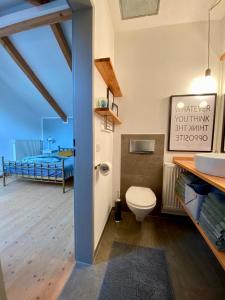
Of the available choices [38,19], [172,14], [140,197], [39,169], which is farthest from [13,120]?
[172,14]

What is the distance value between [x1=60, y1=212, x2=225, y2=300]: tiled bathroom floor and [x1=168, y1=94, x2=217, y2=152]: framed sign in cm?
109

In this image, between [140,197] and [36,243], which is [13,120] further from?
[140,197]

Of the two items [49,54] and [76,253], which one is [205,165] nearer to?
[76,253]

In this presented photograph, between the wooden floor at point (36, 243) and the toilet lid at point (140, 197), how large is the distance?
33.1 inches

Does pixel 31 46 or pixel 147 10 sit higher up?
pixel 31 46

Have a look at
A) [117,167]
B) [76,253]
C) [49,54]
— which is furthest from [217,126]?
[49,54]

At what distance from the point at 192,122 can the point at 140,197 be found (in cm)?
127

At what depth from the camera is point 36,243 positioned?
1.67 metres

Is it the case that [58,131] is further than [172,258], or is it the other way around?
[58,131]

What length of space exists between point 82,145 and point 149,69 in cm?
162

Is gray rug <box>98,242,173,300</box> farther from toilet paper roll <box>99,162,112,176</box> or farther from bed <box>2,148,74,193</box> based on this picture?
bed <box>2,148,74,193</box>

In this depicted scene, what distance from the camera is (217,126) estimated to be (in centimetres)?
201

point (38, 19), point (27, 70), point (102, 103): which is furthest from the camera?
point (27, 70)

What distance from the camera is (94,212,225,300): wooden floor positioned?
3.90ft
